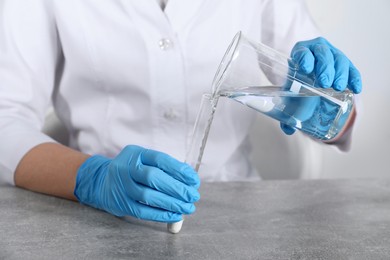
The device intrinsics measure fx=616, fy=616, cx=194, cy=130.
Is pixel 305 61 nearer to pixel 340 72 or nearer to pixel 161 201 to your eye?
pixel 340 72

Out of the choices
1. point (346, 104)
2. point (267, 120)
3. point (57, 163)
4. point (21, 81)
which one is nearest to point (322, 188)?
point (346, 104)

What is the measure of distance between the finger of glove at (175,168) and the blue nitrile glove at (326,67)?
251 mm

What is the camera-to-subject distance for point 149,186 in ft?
3.34

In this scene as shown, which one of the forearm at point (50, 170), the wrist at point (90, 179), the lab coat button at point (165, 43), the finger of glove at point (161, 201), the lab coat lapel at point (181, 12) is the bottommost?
the forearm at point (50, 170)

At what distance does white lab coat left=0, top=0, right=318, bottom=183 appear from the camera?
1.42 m

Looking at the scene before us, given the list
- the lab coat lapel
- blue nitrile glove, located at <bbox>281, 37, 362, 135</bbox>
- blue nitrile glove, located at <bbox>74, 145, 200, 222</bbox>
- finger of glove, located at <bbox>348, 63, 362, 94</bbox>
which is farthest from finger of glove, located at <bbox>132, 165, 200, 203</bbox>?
the lab coat lapel

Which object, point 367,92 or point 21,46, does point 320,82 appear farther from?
point 367,92

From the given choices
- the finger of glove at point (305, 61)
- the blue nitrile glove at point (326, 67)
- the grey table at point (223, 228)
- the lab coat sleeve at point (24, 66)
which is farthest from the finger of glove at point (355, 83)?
the lab coat sleeve at point (24, 66)

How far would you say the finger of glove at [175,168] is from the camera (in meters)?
1.01

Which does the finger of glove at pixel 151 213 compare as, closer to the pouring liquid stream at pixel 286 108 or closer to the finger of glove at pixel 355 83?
the pouring liquid stream at pixel 286 108

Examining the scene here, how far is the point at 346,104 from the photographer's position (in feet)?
3.60

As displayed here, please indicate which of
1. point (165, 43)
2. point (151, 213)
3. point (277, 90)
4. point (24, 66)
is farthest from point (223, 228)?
point (24, 66)

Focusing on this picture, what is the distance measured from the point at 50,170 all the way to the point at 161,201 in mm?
330

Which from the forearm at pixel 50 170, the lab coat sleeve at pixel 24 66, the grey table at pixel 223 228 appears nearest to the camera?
the grey table at pixel 223 228
